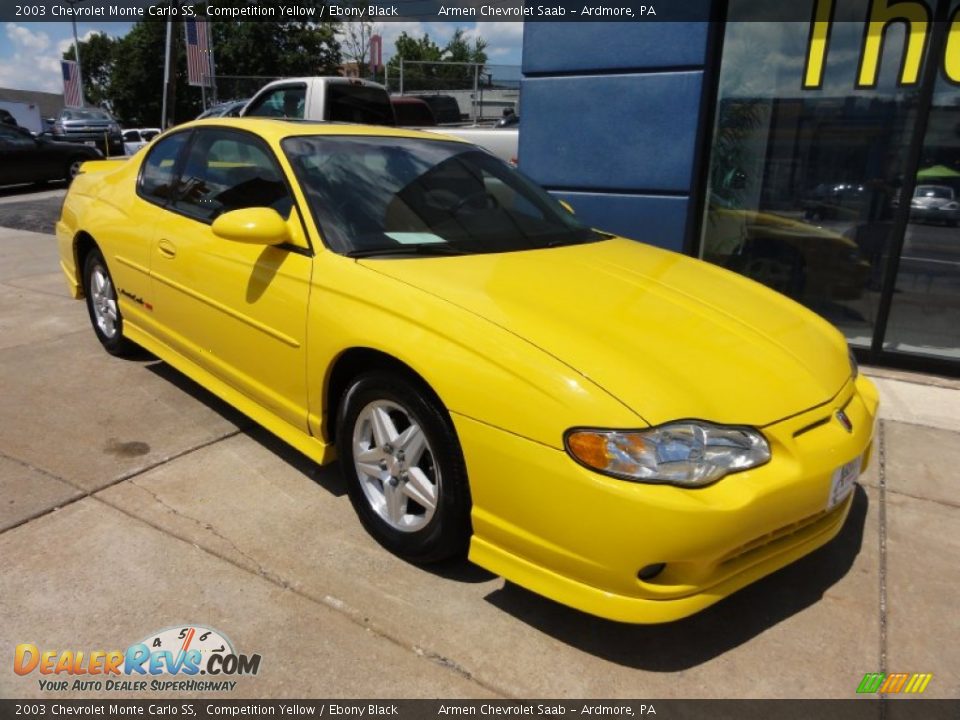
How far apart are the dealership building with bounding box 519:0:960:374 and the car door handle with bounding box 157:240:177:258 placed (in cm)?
359

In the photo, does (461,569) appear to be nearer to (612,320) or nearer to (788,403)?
(612,320)

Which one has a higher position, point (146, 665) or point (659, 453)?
point (659, 453)

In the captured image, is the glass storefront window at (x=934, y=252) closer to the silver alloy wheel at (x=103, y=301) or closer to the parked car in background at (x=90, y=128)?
the silver alloy wheel at (x=103, y=301)

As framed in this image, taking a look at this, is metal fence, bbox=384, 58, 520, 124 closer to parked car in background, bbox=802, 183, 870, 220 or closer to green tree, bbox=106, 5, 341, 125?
parked car in background, bbox=802, 183, 870, 220

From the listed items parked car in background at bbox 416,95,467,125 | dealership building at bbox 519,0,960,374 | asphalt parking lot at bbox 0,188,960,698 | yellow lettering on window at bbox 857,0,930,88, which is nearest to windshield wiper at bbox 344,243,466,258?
asphalt parking lot at bbox 0,188,960,698

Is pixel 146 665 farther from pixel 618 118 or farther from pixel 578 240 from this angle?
pixel 618 118

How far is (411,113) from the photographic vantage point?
12008 millimetres

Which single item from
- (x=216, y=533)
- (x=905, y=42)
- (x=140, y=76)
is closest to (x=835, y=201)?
(x=905, y=42)

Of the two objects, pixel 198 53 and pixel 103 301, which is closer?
pixel 103 301

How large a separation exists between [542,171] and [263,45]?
4580 cm

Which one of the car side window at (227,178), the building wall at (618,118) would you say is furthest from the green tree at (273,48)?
the car side window at (227,178)

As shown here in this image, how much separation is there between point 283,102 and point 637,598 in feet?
27.0
